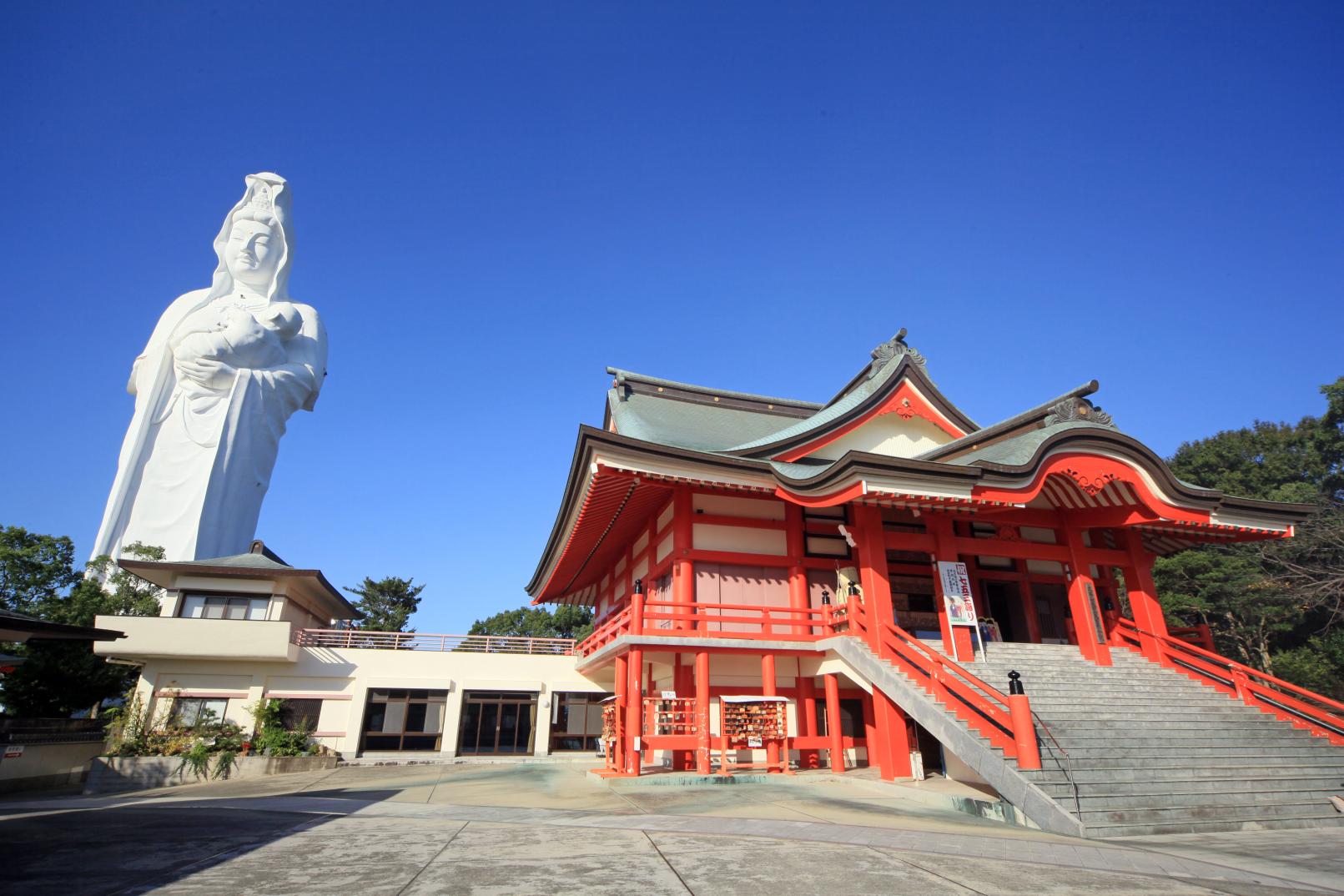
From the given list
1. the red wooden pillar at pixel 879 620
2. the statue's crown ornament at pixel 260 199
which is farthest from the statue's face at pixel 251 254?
the red wooden pillar at pixel 879 620

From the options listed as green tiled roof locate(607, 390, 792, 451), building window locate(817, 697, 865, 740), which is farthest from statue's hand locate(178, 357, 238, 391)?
building window locate(817, 697, 865, 740)

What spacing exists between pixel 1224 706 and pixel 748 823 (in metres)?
10.8

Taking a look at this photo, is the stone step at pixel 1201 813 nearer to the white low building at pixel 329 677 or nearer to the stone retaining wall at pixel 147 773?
the white low building at pixel 329 677

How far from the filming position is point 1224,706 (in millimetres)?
13117

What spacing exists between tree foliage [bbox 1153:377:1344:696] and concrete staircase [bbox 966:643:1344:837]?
20.7 ft

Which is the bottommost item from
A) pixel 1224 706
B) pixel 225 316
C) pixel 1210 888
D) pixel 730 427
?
pixel 1210 888

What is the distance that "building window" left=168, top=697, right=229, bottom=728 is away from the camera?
2095cm

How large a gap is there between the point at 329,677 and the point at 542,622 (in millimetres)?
36279

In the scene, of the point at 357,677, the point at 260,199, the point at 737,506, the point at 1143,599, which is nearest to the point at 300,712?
the point at 357,677

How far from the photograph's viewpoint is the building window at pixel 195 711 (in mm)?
20953

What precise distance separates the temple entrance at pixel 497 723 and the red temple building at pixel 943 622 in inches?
254

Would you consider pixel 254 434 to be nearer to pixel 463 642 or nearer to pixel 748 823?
pixel 463 642

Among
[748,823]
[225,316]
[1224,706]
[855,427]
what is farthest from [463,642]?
[225,316]

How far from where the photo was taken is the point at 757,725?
45.7ft
